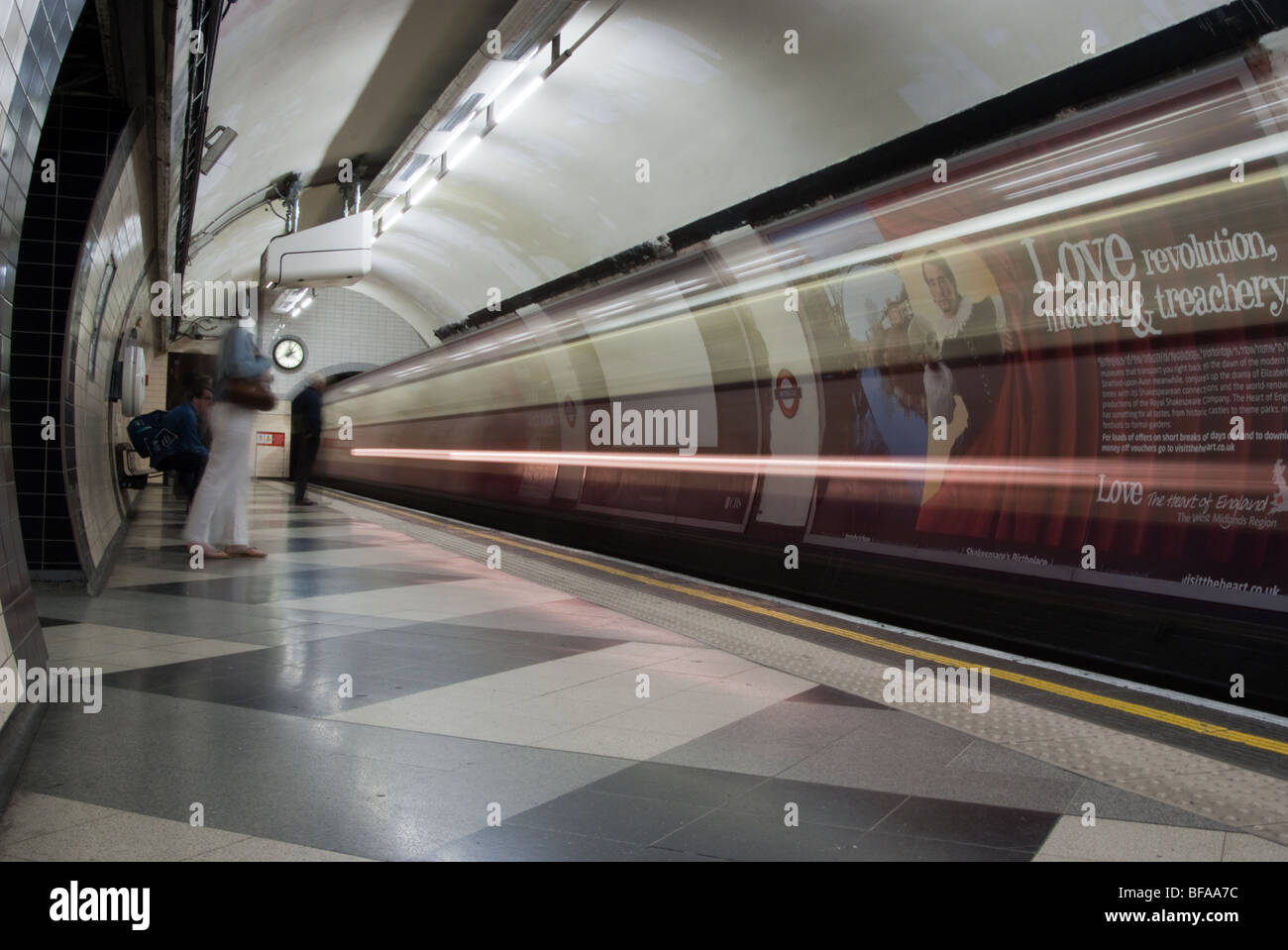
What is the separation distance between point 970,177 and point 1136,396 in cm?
166

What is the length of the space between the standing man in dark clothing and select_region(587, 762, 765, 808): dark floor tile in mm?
11880

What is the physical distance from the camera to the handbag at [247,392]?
268 inches

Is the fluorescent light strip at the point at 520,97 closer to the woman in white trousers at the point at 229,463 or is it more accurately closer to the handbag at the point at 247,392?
the woman in white trousers at the point at 229,463

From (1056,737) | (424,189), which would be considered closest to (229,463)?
(1056,737)

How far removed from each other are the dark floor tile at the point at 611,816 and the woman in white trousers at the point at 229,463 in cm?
515

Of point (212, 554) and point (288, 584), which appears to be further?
point (212, 554)

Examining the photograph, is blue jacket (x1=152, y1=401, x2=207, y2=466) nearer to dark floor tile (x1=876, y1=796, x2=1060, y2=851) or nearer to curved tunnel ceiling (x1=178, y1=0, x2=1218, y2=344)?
curved tunnel ceiling (x1=178, y1=0, x2=1218, y2=344)

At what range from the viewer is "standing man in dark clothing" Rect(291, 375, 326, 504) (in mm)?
13852

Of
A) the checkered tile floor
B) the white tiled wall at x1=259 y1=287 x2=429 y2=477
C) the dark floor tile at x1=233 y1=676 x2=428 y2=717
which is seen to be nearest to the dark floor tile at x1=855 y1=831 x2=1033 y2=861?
the checkered tile floor

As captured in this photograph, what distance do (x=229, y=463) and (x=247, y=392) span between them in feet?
1.79

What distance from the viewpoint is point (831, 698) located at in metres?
3.72

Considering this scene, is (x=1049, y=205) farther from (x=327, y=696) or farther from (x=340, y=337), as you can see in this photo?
(x=340, y=337)
